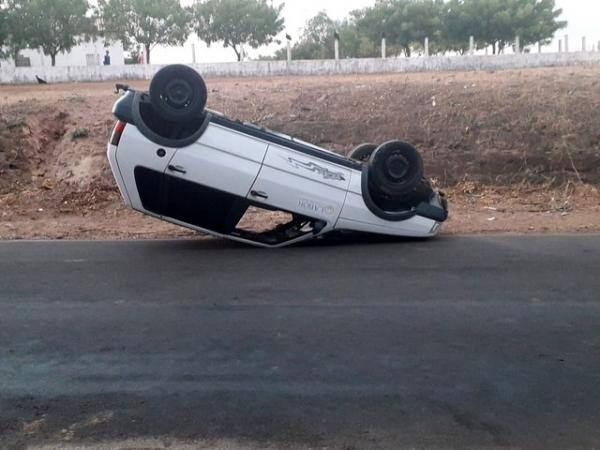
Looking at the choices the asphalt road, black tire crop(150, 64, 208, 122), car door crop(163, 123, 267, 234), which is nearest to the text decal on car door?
car door crop(163, 123, 267, 234)

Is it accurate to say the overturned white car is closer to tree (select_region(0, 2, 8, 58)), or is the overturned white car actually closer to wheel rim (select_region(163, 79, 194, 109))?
wheel rim (select_region(163, 79, 194, 109))

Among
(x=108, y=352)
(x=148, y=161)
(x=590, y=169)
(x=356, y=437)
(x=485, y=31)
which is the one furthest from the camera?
(x=485, y=31)

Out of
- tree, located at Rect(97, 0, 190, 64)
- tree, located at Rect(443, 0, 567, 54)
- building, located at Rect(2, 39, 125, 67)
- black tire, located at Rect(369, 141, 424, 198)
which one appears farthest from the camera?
building, located at Rect(2, 39, 125, 67)

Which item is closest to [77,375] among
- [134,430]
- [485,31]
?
[134,430]

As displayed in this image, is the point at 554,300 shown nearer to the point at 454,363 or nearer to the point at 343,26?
the point at 454,363

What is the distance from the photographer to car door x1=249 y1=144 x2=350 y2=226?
9641 mm

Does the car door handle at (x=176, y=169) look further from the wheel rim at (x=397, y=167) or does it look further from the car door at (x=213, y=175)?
the wheel rim at (x=397, y=167)

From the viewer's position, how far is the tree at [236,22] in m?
51.2

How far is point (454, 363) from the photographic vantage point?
580cm

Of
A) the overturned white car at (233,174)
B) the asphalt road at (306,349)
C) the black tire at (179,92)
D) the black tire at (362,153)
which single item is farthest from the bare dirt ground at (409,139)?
the asphalt road at (306,349)

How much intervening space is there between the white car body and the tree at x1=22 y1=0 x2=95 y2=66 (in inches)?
1506

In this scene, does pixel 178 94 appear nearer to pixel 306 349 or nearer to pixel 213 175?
pixel 213 175

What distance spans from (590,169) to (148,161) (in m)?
9.97

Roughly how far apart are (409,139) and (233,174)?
8.09m
